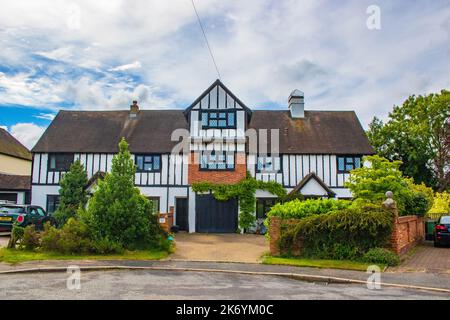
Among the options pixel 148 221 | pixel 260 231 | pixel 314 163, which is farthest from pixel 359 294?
pixel 314 163

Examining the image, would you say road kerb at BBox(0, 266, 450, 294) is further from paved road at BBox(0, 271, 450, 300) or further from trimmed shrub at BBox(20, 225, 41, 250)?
trimmed shrub at BBox(20, 225, 41, 250)

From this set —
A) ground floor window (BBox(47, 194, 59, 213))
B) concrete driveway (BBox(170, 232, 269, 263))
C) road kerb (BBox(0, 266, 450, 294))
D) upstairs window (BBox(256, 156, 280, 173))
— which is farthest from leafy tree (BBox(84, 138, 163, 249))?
ground floor window (BBox(47, 194, 59, 213))

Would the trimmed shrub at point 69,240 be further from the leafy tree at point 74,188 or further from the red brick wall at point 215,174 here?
the red brick wall at point 215,174

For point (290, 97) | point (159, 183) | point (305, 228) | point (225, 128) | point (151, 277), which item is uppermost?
point (290, 97)

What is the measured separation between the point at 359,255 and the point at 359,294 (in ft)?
14.4

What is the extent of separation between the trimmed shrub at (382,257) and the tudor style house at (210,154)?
9677 millimetres

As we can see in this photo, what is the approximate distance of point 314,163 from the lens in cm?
2247

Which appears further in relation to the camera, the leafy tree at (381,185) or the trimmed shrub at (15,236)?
the leafy tree at (381,185)

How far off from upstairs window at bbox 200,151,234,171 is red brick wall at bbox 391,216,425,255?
953cm

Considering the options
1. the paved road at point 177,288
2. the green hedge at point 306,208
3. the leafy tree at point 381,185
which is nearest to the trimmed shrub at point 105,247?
the paved road at point 177,288

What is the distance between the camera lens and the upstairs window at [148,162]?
22.5 metres

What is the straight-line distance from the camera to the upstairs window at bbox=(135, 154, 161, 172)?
2248 centimetres

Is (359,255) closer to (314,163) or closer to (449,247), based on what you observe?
(449,247)

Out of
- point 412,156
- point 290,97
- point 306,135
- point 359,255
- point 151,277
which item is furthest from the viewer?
point 412,156
